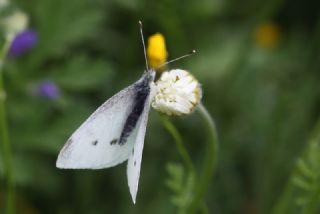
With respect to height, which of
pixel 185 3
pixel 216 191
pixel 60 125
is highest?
pixel 185 3

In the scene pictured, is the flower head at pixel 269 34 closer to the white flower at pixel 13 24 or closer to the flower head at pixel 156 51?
the white flower at pixel 13 24

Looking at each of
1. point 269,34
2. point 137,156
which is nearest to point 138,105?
point 137,156

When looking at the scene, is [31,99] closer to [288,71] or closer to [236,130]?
[236,130]

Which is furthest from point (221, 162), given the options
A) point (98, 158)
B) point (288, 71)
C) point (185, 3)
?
point (98, 158)

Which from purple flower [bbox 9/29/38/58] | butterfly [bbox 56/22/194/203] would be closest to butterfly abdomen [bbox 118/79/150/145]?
butterfly [bbox 56/22/194/203]

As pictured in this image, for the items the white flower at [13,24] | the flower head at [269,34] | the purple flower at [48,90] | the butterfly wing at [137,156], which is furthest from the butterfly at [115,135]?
the flower head at [269,34]

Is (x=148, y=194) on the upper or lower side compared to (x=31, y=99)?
lower

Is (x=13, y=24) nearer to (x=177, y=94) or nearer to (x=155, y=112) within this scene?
(x=177, y=94)
